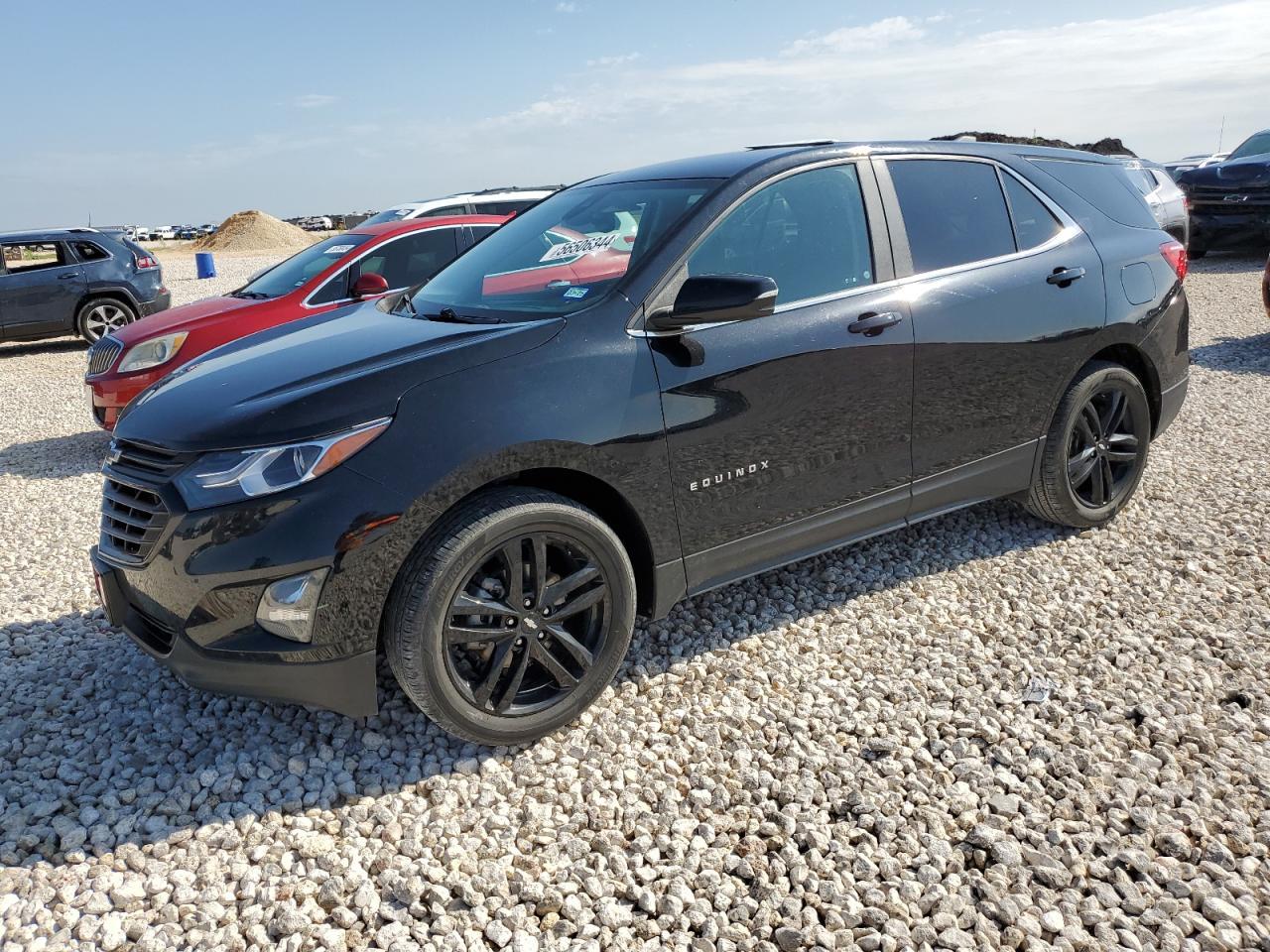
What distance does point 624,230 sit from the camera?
3.69m

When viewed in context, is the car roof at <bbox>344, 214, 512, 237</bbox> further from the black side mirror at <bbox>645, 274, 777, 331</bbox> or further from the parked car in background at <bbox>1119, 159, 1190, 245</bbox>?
the parked car in background at <bbox>1119, 159, 1190, 245</bbox>

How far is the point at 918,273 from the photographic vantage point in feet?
12.8

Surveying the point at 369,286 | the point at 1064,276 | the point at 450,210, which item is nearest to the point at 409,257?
the point at 369,286

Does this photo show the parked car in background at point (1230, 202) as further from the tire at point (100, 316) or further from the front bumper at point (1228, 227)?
the tire at point (100, 316)

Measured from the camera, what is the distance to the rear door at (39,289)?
1219cm

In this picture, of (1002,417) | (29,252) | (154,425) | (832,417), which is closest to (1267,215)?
(1002,417)

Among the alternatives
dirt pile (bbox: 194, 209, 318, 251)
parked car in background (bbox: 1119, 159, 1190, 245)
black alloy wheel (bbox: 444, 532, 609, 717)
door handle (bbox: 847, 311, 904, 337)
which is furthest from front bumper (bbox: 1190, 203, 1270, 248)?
dirt pile (bbox: 194, 209, 318, 251)

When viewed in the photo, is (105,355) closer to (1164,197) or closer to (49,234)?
(49,234)

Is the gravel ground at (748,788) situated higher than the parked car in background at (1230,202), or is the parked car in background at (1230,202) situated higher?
the parked car in background at (1230,202)

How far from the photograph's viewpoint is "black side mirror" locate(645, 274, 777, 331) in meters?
3.12

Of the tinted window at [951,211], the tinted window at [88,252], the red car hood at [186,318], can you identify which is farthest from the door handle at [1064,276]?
the tinted window at [88,252]

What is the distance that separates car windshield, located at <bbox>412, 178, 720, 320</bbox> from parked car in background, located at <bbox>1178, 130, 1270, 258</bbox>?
13.8 m

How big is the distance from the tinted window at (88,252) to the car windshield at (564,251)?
1056 centimetres

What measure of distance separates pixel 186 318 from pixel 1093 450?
6.10 metres
